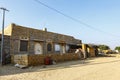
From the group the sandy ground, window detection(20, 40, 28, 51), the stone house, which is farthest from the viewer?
window detection(20, 40, 28, 51)

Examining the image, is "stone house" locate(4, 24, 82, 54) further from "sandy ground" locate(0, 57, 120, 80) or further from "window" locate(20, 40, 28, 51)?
"sandy ground" locate(0, 57, 120, 80)

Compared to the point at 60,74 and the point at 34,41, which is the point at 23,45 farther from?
the point at 60,74

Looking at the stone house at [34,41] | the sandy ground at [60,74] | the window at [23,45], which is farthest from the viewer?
the window at [23,45]

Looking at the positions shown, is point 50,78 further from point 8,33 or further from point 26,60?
point 8,33

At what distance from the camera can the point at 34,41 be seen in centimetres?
1998

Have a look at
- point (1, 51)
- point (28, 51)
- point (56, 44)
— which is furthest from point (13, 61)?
point (56, 44)

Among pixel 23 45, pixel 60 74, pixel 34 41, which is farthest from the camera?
pixel 34 41

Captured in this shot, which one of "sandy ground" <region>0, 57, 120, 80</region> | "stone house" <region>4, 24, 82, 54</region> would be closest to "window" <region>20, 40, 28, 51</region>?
"stone house" <region>4, 24, 82, 54</region>

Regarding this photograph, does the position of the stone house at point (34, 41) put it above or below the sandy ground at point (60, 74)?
above

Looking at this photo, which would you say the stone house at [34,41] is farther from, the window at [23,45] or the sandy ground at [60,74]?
the sandy ground at [60,74]

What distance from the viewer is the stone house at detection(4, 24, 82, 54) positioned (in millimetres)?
17609

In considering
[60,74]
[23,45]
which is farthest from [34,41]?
[60,74]

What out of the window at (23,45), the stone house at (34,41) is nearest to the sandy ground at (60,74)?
the stone house at (34,41)

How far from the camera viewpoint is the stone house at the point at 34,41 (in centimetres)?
1761
